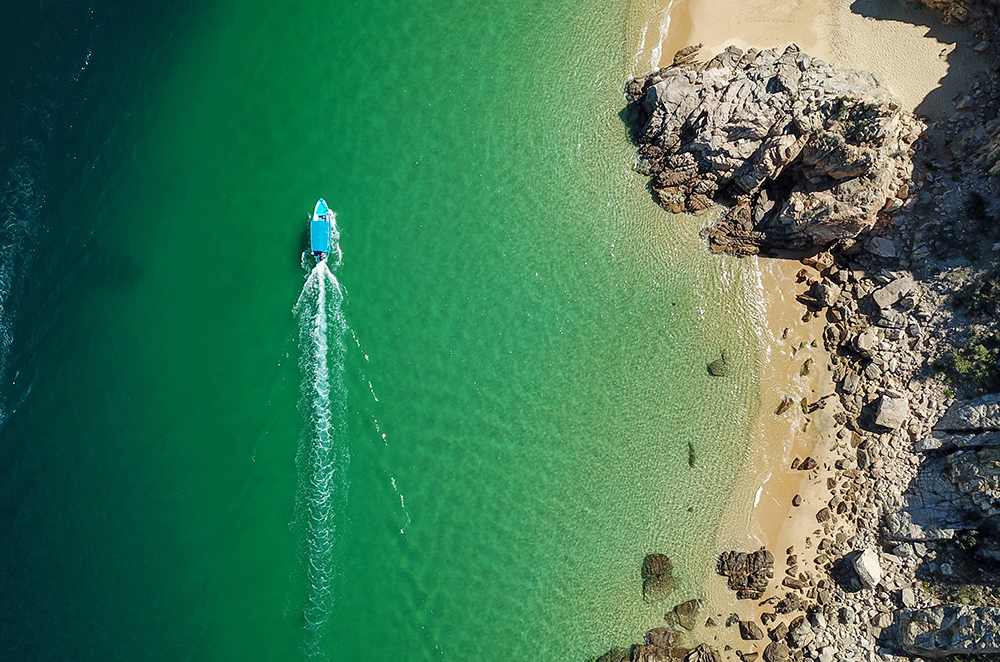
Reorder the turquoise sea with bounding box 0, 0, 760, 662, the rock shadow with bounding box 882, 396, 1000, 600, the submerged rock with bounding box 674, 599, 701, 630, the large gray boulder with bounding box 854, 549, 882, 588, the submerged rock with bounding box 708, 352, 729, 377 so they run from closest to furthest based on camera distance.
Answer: the rock shadow with bounding box 882, 396, 1000, 600 < the large gray boulder with bounding box 854, 549, 882, 588 < the submerged rock with bounding box 674, 599, 701, 630 < the turquoise sea with bounding box 0, 0, 760, 662 < the submerged rock with bounding box 708, 352, 729, 377

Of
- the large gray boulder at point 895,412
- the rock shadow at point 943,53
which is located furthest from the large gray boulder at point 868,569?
the rock shadow at point 943,53

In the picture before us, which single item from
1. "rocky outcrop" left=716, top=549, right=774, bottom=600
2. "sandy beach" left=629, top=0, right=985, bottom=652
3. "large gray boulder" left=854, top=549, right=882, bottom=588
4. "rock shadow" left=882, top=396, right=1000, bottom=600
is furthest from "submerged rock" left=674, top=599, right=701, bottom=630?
"rock shadow" left=882, top=396, right=1000, bottom=600

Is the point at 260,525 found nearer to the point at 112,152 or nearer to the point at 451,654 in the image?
the point at 451,654

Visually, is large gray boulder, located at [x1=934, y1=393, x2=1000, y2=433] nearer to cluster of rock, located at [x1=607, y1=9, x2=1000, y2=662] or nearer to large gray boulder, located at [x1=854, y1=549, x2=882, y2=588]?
cluster of rock, located at [x1=607, y1=9, x2=1000, y2=662]

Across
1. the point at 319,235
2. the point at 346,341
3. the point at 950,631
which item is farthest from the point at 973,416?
the point at 319,235

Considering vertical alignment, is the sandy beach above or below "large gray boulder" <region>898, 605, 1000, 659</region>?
above

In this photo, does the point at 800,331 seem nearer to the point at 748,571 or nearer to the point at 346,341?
the point at 748,571

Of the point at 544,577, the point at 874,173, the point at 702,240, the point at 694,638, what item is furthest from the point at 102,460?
the point at 874,173
